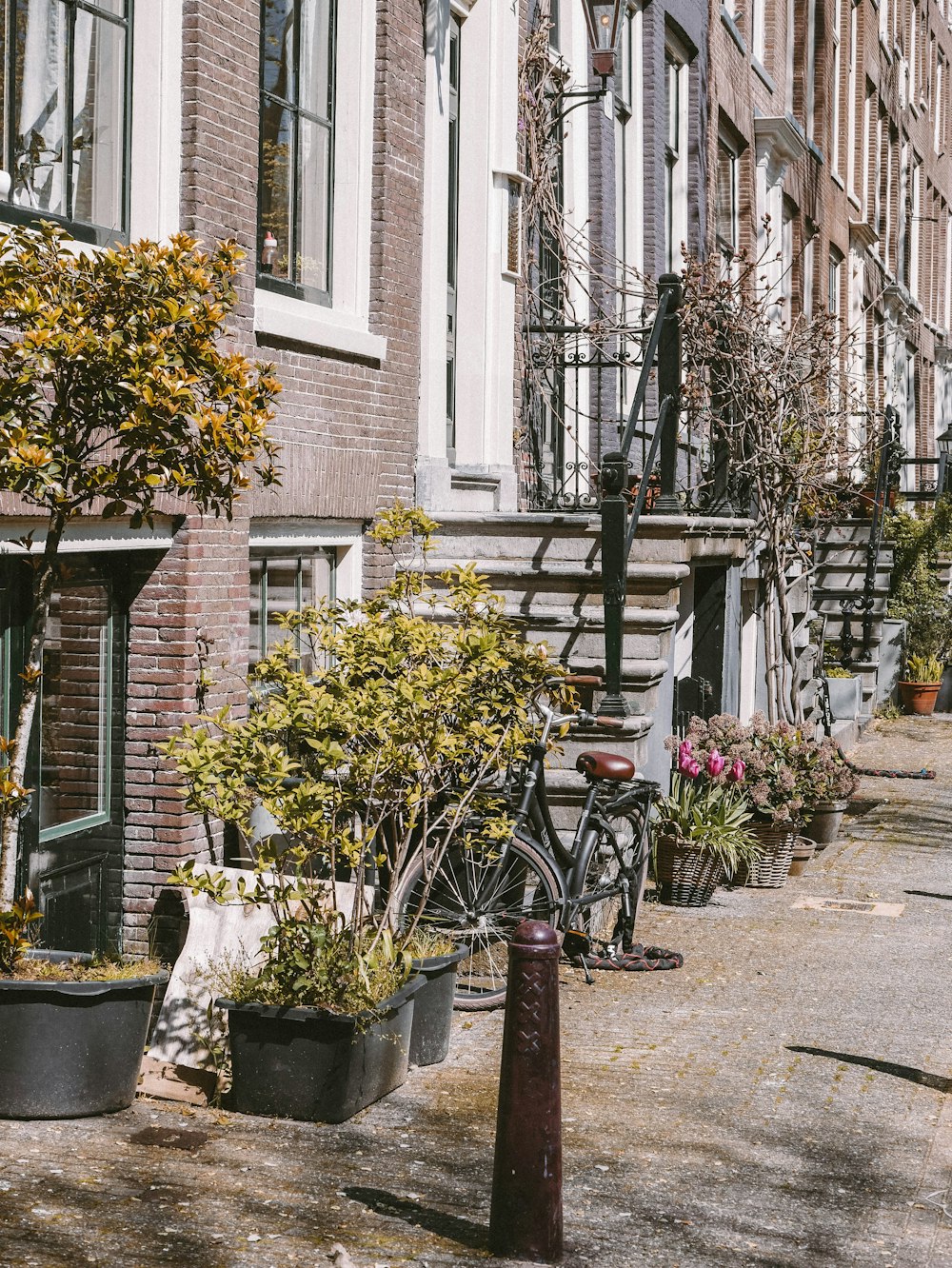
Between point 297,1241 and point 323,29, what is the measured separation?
647cm

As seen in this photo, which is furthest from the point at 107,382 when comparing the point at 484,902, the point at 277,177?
the point at 277,177

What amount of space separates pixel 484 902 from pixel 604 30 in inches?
265

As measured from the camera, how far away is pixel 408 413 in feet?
30.9

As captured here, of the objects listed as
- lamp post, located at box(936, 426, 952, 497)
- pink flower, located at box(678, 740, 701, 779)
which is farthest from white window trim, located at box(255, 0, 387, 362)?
lamp post, located at box(936, 426, 952, 497)

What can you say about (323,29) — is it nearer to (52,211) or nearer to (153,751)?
(52,211)

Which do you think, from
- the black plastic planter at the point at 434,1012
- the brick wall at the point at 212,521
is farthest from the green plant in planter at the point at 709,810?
the black plastic planter at the point at 434,1012

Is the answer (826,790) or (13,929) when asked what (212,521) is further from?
(826,790)

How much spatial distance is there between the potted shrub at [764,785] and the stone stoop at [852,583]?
8.33m

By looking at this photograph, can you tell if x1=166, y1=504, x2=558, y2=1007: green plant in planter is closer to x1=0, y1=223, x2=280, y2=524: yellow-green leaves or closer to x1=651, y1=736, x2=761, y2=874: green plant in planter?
x1=0, y1=223, x2=280, y2=524: yellow-green leaves

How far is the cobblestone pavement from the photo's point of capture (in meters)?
4.41

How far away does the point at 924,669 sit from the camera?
2042cm

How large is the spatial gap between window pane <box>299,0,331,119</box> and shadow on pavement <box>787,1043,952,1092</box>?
5.30 m

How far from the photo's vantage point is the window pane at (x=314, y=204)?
8.52m

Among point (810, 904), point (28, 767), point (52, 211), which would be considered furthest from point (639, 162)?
point (28, 767)
